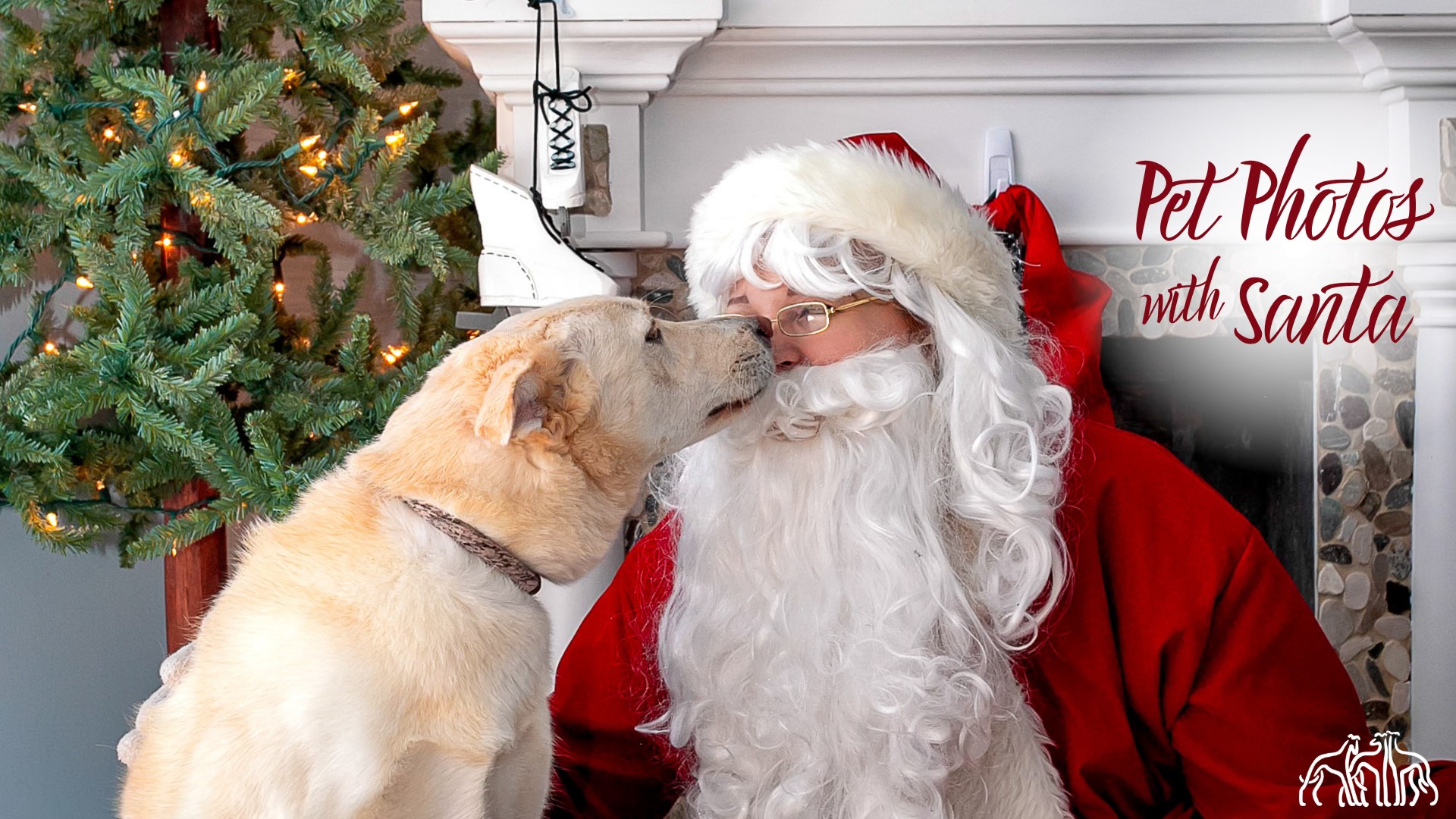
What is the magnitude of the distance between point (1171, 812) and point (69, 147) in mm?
2411

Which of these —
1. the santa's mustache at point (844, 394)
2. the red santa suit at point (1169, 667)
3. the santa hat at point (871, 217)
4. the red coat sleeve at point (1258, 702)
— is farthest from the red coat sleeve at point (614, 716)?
the red coat sleeve at point (1258, 702)

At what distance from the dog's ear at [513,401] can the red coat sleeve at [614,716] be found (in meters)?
0.75

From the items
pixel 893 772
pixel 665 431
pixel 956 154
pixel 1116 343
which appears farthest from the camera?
pixel 1116 343

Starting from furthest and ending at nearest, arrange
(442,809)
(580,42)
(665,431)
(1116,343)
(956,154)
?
1. (1116,343)
2. (956,154)
3. (580,42)
4. (665,431)
5. (442,809)

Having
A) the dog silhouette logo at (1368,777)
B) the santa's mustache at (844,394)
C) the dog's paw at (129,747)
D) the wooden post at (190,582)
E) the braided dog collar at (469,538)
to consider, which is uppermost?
the santa's mustache at (844,394)

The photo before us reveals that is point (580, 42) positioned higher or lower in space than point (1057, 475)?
higher

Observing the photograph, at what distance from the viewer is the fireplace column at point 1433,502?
101 inches

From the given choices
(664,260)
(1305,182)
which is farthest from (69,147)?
(1305,182)

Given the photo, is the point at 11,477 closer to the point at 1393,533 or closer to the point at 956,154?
the point at 956,154

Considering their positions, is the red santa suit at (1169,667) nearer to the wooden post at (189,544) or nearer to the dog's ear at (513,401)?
the dog's ear at (513,401)

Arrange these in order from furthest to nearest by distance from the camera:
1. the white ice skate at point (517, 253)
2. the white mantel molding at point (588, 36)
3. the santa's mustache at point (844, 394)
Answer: the white mantel molding at point (588, 36), the white ice skate at point (517, 253), the santa's mustache at point (844, 394)

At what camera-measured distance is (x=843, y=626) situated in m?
1.62

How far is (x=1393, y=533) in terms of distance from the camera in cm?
265

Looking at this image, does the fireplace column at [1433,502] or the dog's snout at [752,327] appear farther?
the fireplace column at [1433,502]
